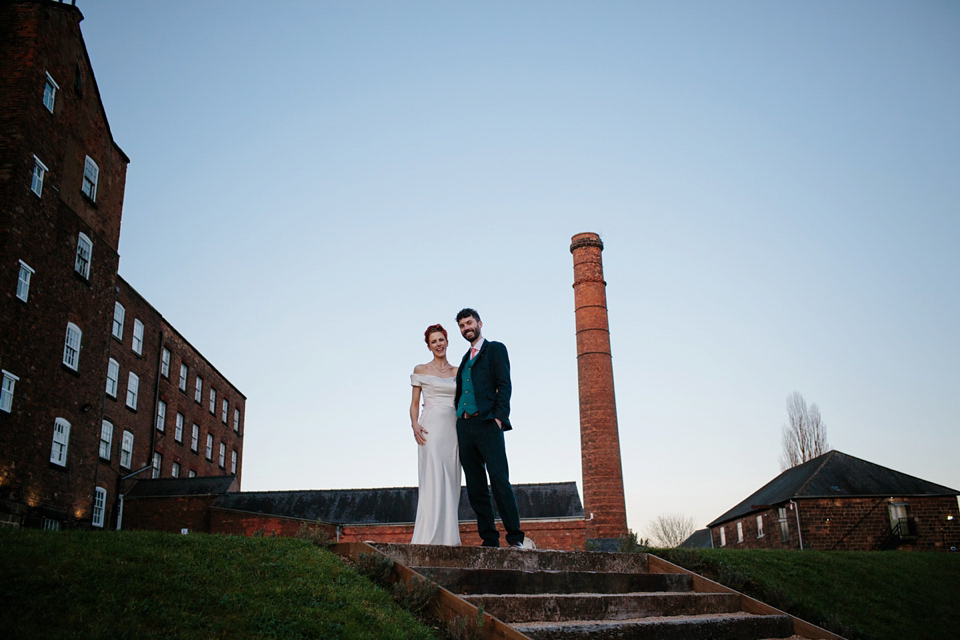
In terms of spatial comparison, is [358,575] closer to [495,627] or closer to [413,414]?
[495,627]

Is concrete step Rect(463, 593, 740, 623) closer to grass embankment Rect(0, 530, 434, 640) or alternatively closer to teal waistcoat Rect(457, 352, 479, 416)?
grass embankment Rect(0, 530, 434, 640)

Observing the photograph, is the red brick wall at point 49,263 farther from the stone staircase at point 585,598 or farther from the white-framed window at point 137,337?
the stone staircase at point 585,598

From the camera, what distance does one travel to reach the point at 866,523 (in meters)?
31.8

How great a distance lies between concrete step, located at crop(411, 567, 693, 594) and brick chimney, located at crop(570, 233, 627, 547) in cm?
2073

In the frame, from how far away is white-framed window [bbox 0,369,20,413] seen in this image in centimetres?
1678

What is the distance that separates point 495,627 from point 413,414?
3.35 metres

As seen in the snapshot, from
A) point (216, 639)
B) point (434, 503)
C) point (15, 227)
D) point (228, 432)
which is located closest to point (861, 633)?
point (434, 503)

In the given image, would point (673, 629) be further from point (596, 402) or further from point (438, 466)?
point (596, 402)

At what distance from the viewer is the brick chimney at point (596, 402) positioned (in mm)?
27859

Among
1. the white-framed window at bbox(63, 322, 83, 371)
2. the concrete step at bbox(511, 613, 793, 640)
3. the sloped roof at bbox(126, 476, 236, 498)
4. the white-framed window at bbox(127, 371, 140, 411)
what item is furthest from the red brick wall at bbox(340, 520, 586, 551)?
the concrete step at bbox(511, 613, 793, 640)

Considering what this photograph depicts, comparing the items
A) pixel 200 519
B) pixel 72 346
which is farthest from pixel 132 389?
pixel 72 346

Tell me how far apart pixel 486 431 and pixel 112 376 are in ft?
83.8

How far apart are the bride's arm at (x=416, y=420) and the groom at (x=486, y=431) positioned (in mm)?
398

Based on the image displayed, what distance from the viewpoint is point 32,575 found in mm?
4492
